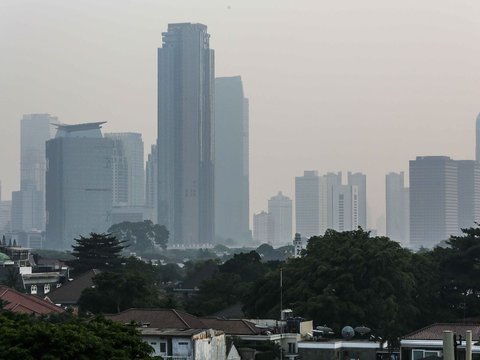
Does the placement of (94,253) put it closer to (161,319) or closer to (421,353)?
(161,319)

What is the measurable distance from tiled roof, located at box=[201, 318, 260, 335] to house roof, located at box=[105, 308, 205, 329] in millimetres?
915

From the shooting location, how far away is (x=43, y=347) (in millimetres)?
27391

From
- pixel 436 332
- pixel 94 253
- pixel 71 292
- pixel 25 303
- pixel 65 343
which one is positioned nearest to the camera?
pixel 65 343

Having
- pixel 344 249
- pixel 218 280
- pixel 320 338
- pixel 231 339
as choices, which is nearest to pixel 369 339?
pixel 320 338

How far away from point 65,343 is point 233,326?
642 inches

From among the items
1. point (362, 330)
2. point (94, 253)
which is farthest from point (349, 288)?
point (94, 253)

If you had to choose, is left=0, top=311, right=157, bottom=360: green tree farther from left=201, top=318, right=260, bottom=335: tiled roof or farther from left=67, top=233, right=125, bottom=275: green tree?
left=67, top=233, right=125, bottom=275: green tree

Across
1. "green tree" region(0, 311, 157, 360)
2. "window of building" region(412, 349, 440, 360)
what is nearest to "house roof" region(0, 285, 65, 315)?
"window of building" region(412, 349, 440, 360)

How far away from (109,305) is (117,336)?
2455 cm

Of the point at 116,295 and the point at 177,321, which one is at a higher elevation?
the point at 116,295

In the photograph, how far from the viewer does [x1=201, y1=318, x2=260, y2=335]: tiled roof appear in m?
42.8

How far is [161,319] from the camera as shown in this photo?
135 ft

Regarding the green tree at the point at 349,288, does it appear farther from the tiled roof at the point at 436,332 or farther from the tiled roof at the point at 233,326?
the tiled roof at the point at 233,326

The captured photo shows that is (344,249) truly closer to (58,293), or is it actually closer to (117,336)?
(58,293)
